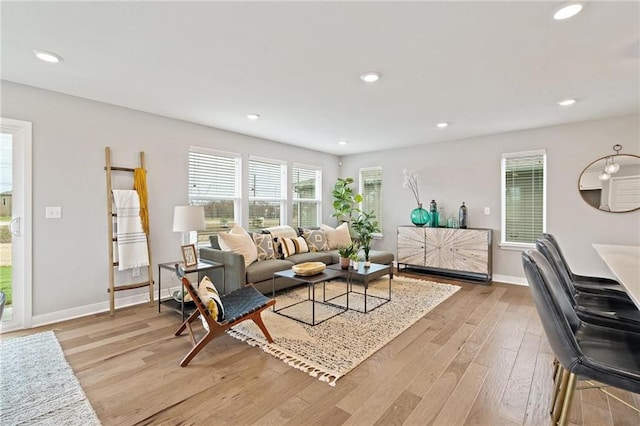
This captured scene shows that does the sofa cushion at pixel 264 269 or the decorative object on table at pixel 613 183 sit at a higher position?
the decorative object on table at pixel 613 183

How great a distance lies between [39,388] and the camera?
2061mm

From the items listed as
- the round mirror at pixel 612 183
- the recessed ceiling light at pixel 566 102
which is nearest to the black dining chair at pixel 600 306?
the recessed ceiling light at pixel 566 102

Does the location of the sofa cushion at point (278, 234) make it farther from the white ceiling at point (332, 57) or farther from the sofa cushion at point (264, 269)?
the white ceiling at point (332, 57)

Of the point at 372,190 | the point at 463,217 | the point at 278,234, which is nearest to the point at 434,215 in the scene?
the point at 463,217

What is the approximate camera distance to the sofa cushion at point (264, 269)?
3.76 meters

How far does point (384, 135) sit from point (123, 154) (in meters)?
3.80

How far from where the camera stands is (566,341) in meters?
1.36

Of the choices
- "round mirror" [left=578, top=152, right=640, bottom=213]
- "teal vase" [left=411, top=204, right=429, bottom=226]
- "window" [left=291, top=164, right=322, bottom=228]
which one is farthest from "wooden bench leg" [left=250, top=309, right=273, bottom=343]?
"round mirror" [left=578, top=152, right=640, bottom=213]

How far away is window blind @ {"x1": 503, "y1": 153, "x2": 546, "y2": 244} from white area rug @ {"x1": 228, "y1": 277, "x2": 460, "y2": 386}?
1.73 meters

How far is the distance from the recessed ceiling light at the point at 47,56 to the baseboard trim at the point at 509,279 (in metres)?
6.14

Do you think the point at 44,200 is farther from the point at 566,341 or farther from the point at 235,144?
the point at 566,341

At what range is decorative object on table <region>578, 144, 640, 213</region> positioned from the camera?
157 inches

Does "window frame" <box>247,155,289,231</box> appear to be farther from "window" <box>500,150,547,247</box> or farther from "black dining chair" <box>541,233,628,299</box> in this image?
"black dining chair" <box>541,233,628,299</box>

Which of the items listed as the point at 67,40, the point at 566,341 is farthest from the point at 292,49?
the point at 566,341
